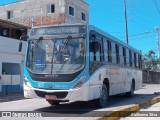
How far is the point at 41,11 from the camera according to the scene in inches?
1706

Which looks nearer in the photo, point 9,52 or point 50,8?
point 9,52

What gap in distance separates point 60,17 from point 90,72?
30639 mm

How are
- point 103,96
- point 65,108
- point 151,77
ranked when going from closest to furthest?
point 65,108 < point 103,96 < point 151,77

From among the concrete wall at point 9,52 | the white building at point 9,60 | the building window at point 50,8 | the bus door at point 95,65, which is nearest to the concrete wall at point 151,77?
the building window at point 50,8

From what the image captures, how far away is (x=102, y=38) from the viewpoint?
42.0ft

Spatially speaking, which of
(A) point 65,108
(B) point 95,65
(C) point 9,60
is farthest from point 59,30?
(C) point 9,60

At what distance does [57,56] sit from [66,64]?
460 mm

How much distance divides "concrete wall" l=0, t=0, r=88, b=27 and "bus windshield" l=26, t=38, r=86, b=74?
29.2 meters

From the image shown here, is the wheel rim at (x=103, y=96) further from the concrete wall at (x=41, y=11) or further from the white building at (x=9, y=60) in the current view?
the concrete wall at (x=41, y=11)

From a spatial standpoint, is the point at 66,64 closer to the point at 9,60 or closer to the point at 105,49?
the point at 105,49

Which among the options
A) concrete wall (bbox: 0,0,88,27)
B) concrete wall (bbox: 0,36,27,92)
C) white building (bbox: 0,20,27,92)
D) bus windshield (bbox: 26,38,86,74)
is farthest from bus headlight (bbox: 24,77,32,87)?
concrete wall (bbox: 0,0,88,27)

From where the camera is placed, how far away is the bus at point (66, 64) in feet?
34.6

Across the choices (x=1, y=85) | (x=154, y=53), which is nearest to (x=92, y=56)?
(x=1, y=85)

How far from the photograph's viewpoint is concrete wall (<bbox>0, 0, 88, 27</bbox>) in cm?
4090
